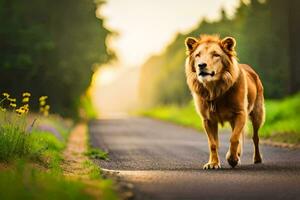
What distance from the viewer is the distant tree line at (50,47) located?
37.4 metres

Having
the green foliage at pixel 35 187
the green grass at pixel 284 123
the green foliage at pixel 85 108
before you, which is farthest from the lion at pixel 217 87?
the green foliage at pixel 85 108

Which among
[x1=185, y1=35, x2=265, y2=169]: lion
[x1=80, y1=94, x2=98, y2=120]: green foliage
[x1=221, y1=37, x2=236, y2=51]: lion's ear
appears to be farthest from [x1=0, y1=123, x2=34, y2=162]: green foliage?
[x1=80, y1=94, x2=98, y2=120]: green foliage

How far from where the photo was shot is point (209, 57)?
44.0 feet

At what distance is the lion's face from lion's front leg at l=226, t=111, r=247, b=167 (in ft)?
2.80

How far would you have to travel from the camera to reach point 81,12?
44.6 meters

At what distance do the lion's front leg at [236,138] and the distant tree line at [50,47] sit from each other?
23.8 meters

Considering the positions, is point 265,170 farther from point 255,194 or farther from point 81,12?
point 81,12

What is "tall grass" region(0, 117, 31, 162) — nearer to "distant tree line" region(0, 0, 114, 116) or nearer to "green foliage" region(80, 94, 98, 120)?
"distant tree line" region(0, 0, 114, 116)

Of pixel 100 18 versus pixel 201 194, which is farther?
pixel 100 18

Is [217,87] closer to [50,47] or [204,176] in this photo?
[204,176]

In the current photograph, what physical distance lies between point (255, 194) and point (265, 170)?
3.62 metres

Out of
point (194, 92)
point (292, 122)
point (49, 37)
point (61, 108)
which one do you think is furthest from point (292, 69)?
point (194, 92)

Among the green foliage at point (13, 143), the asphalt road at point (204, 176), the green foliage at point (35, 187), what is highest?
the green foliage at point (13, 143)

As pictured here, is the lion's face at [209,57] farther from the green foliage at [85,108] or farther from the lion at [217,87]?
the green foliage at [85,108]
